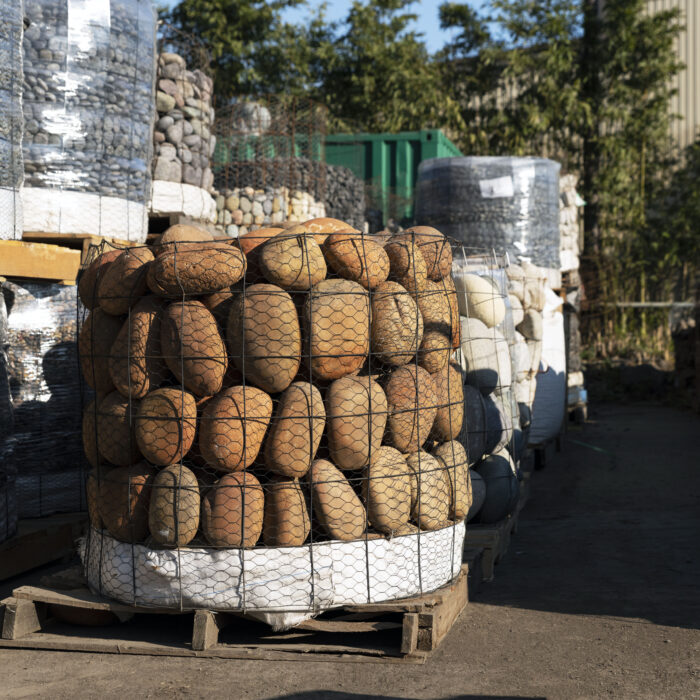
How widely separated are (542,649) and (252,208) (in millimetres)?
6277

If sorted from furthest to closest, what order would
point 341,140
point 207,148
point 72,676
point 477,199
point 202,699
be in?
point 341,140 < point 477,199 < point 207,148 < point 72,676 < point 202,699

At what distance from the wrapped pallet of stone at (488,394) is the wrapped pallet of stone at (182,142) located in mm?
2194

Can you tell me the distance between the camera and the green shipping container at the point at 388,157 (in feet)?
42.5

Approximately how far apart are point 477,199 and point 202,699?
5.82 meters

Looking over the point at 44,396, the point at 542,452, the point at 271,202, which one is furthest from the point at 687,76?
the point at 44,396

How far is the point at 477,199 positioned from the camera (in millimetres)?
8109

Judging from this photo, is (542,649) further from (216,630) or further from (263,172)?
(263,172)

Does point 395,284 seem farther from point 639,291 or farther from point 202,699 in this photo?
point 639,291

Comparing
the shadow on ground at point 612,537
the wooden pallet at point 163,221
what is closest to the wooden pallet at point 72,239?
the wooden pallet at point 163,221

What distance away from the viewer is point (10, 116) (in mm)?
4516

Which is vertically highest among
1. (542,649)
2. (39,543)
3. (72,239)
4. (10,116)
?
(10,116)

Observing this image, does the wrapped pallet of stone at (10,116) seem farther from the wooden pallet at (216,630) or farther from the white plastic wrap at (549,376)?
the white plastic wrap at (549,376)

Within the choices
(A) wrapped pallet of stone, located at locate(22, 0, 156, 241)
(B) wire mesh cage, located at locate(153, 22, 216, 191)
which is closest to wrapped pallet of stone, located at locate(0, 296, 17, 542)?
(A) wrapped pallet of stone, located at locate(22, 0, 156, 241)

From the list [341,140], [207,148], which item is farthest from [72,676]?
[341,140]
